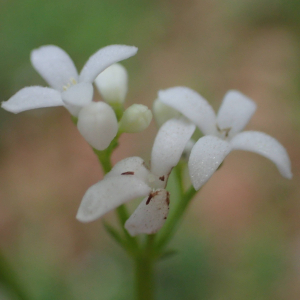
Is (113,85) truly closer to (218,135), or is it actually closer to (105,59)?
(105,59)

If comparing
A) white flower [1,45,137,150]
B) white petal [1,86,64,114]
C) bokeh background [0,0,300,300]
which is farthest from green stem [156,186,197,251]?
bokeh background [0,0,300,300]

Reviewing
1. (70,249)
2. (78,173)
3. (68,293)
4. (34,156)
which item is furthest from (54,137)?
(68,293)

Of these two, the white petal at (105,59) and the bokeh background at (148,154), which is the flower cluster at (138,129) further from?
the bokeh background at (148,154)

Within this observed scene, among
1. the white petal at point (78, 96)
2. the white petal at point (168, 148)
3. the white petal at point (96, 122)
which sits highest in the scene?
the white petal at point (78, 96)

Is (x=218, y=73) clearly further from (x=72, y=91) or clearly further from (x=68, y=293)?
(x=72, y=91)

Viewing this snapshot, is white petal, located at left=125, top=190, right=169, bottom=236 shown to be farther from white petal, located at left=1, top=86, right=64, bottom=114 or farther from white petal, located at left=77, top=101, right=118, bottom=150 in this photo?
white petal, located at left=1, top=86, right=64, bottom=114

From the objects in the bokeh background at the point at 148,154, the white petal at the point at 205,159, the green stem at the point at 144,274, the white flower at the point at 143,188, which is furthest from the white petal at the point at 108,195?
the bokeh background at the point at 148,154
